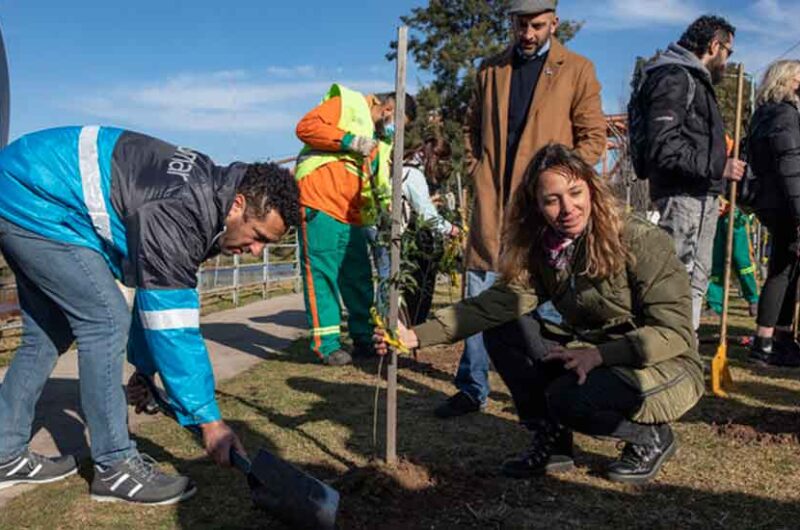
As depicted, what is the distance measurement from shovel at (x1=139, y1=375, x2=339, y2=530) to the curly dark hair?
2.65 feet

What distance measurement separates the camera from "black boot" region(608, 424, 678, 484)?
3227 millimetres

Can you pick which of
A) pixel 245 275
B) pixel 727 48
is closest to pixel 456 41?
pixel 245 275

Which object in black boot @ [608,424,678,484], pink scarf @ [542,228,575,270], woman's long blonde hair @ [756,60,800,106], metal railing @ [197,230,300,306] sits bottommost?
metal railing @ [197,230,300,306]

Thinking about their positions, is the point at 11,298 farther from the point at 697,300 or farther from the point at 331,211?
the point at 697,300

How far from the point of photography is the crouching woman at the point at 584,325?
2953mm

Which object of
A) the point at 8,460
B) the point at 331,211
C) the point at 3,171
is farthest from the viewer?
the point at 331,211

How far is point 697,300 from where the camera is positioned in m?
4.73

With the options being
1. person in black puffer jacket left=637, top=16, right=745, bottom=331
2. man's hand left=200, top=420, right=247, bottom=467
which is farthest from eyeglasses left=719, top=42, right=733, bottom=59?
man's hand left=200, top=420, right=247, bottom=467

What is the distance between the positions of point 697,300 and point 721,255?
476 centimetres

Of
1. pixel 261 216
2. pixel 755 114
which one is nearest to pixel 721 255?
pixel 755 114

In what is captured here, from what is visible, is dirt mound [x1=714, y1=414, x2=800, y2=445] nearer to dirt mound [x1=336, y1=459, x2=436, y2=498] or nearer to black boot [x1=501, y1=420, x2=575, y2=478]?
black boot [x1=501, y1=420, x2=575, y2=478]

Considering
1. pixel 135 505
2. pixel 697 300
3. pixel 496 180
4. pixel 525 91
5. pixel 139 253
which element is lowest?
pixel 135 505

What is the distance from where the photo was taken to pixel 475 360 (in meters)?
4.35

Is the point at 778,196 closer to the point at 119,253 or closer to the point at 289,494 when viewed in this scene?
the point at 289,494
